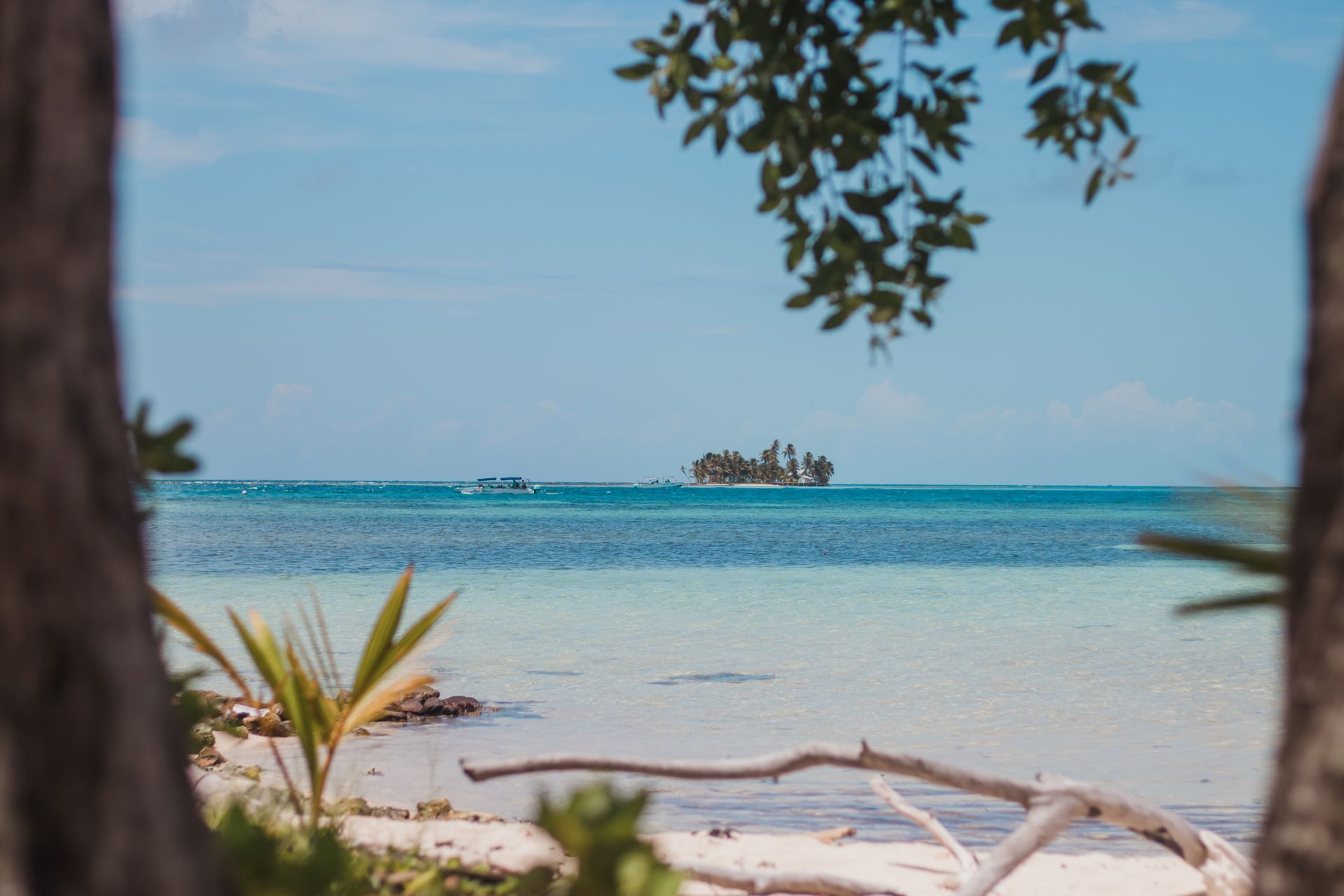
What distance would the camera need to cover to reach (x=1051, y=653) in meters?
13.7

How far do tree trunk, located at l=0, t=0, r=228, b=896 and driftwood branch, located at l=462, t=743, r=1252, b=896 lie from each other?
6.74 ft

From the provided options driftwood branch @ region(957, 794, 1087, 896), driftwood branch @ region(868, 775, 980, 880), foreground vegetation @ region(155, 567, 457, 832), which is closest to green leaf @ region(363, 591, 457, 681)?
foreground vegetation @ region(155, 567, 457, 832)

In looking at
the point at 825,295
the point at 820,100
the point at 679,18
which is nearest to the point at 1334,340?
the point at 825,295

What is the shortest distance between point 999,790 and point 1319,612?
2.65m

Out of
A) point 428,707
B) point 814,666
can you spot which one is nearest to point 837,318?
point 428,707

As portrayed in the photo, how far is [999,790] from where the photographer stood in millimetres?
3826

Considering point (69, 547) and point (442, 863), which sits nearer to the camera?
point (69, 547)

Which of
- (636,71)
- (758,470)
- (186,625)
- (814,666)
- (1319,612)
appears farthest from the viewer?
(758,470)

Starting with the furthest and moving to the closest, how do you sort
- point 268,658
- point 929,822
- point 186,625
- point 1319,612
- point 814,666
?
point 814,666
point 929,822
point 268,658
point 186,625
point 1319,612

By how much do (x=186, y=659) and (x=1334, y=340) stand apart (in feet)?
42.8

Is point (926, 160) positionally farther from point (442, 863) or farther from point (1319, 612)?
point (442, 863)

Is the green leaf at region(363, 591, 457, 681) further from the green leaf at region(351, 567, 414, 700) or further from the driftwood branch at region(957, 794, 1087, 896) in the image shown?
the driftwood branch at region(957, 794, 1087, 896)

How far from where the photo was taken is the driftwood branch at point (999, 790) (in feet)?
11.6

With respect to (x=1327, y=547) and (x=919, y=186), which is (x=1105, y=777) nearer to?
(x=919, y=186)
